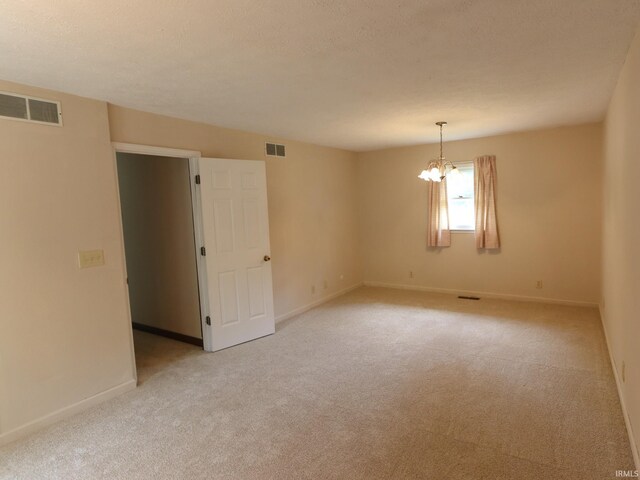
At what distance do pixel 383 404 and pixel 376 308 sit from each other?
2.64 meters

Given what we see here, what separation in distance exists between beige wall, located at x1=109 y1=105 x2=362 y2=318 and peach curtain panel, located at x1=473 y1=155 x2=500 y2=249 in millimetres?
2121

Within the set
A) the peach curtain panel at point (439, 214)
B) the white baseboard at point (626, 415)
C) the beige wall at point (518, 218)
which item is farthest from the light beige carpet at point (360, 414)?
the peach curtain panel at point (439, 214)

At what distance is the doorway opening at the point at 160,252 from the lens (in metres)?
4.11

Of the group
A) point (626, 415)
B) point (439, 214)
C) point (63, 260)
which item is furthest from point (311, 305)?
point (626, 415)

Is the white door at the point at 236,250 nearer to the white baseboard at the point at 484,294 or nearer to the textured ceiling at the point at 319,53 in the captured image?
the textured ceiling at the point at 319,53

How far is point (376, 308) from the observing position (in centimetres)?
540

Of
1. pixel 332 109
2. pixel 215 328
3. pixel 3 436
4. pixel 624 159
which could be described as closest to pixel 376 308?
pixel 215 328

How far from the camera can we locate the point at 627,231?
8.05 feet

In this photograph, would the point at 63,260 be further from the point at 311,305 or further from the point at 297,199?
the point at 311,305

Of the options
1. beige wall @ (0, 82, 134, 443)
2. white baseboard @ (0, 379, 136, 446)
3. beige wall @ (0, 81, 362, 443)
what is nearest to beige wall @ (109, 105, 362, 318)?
beige wall @ (0, 81, 362, 443)

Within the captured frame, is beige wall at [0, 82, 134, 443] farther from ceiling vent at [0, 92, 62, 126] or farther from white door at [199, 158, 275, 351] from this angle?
white door at [199, 158, 275, 351]

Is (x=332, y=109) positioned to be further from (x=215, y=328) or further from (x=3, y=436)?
(x=3, y=436)

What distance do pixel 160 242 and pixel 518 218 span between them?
4892 millimetres

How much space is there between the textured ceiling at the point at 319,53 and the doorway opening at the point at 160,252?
0.99 metres
